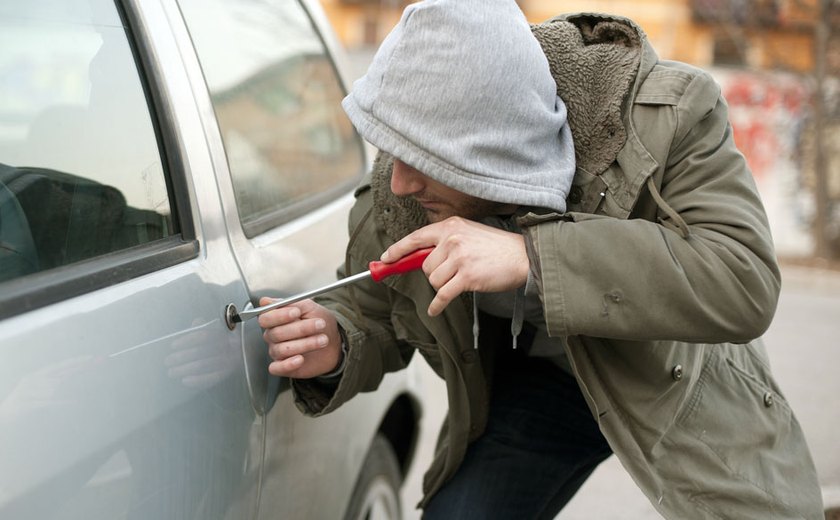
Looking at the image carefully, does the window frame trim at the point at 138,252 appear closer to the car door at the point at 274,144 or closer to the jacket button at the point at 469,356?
the car door at the point at 274,144

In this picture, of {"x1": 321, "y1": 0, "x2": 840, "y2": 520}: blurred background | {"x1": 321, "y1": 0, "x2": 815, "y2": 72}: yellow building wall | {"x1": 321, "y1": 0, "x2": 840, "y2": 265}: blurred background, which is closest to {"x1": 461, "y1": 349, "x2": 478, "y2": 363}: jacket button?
{"x1": 321, "y1": 0, "x2": 840, "y2": 520}: blurred background

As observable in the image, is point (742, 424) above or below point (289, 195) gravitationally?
below

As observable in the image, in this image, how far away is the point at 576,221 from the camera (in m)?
1.63

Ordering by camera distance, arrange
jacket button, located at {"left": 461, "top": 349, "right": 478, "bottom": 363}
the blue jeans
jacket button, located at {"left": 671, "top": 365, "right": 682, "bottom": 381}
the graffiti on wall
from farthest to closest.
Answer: the graffiti on wall, the blue jeans, jacket button, located at {"left": 461, "top": 349, "right": 478, "bottom": 363}, jacket button, located at {"left": 671, "top": 365, "right": 682, "bottom": 381}

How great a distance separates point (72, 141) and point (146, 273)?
0.80 feet

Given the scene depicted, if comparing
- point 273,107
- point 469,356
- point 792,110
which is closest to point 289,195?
point 273,107

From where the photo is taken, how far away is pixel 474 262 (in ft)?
5.21

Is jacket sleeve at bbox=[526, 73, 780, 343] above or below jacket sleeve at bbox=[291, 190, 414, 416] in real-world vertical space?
above

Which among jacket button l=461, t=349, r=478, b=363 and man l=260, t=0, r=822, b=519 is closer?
man l=260, t=0, r=822, b=519

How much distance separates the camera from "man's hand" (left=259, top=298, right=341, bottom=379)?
1729 mm

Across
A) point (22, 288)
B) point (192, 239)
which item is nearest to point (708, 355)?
point (192, 239)

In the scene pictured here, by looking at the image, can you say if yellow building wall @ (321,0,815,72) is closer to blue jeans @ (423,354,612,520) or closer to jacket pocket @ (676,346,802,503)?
blue jeans @ (423,354,612,520)

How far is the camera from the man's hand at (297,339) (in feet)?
5.67

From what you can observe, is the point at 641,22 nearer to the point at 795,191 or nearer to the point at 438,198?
the point at 795,191
